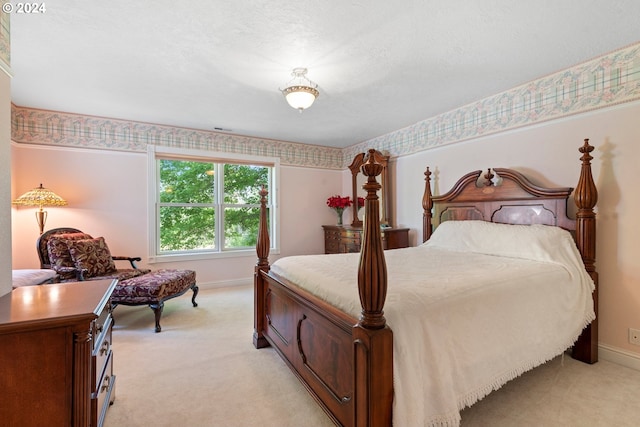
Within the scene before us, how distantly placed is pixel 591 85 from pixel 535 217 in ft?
3.84

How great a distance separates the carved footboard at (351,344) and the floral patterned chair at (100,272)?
1.58m

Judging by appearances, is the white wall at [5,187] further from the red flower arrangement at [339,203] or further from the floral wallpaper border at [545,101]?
the red flower arrangement at [339,203]

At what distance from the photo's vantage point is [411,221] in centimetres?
421

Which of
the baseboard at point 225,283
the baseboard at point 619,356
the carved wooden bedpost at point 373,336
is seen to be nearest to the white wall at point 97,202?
the baseboard at point 225,283

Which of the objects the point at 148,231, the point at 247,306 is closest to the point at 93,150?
the point at 148,231

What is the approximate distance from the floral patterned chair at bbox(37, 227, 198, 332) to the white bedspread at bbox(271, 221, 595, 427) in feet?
4.76

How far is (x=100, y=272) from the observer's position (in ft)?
10.9

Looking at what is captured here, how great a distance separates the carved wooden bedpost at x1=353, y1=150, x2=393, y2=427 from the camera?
1228mm

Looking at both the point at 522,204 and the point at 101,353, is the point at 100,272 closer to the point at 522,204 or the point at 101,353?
the point at 101,353

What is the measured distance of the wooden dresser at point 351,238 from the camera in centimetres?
398

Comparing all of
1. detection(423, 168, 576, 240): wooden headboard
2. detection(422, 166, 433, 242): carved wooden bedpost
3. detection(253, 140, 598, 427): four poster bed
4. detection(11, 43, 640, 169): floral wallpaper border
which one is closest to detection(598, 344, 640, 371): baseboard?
detection(253, 140, 598, 427): four poster bed

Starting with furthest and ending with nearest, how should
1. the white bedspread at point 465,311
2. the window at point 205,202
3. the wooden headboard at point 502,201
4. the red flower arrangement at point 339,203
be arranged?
the red flower arrangement at point 339,203 → the window at point 205,202 → the wooden headboard at point 502,201 → the white bedspread at point 465,311

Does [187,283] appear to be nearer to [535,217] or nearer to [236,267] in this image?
[236,267]

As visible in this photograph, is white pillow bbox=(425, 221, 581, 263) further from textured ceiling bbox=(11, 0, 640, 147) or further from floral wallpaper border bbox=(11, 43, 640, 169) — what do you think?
textured ceiling bbox=(11, 0, 640, 147)
